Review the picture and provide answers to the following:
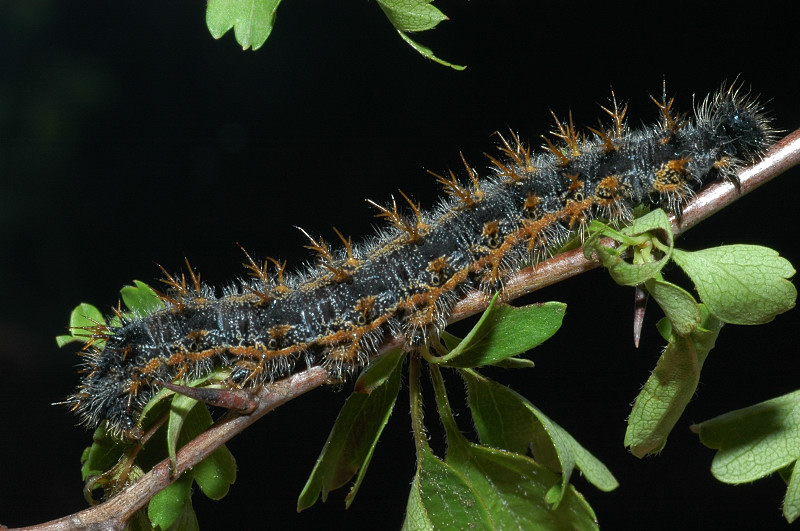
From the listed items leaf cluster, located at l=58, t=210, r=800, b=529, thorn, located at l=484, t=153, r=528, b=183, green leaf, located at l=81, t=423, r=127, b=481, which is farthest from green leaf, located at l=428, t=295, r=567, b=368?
green leaf, located at l=81, t=423, r=127, b=481

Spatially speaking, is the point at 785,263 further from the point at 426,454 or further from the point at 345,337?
the point at 345,337

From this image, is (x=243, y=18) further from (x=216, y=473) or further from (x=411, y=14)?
(x=216, y=473)

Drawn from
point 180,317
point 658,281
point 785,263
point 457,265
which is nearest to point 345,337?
point 457,265

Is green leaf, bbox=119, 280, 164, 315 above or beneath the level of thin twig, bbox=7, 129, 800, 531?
above

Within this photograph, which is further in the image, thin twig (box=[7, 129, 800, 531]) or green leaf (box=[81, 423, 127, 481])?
green leaf (box=[81, 423, 127, 481])

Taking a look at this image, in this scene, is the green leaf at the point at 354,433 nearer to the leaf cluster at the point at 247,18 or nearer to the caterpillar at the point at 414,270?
the caterpillar at the point at 414,270

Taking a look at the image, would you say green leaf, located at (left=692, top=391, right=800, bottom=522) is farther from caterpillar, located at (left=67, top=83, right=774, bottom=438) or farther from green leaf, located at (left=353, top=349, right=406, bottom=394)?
green leaf, located at (left=353, top=349, right=406, bottom=394)

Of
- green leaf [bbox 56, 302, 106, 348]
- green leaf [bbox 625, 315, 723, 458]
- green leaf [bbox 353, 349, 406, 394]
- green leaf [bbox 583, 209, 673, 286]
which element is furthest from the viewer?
green leaf [bbox 56, 302, 106, 348]
